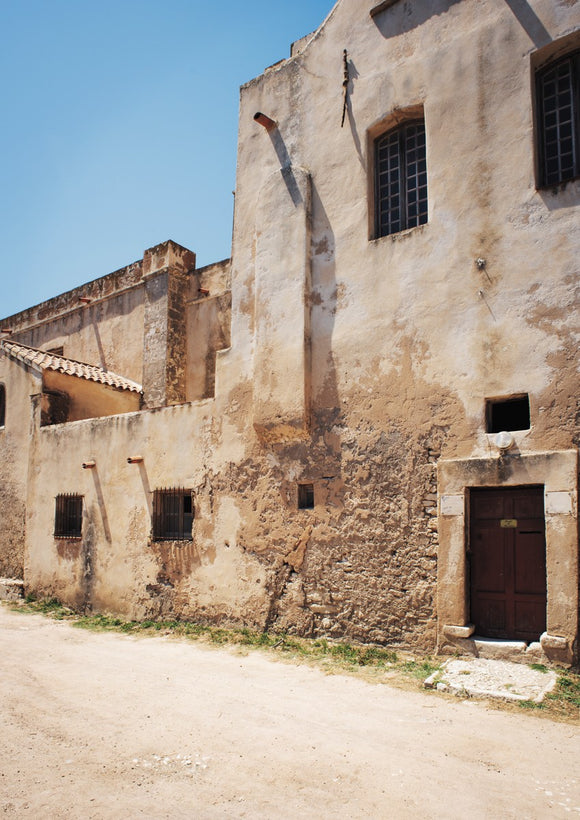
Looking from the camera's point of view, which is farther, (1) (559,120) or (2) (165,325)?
(2) (165,325)

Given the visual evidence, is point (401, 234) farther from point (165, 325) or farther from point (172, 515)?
point (165, 325)

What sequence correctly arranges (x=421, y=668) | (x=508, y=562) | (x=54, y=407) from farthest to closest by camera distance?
(x=54, y=407)
(x=508, y=562)
(x=421, y=668)

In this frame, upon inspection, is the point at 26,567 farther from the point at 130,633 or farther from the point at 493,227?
the point at 493,227

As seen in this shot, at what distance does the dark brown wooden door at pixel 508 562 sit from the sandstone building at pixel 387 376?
25 mm

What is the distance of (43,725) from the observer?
5832 mm

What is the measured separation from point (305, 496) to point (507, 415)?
3163mm

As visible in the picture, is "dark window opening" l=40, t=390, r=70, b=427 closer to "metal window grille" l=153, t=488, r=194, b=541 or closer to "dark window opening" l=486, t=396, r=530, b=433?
"metal window grille" l=153, t=488, r=194, b=541

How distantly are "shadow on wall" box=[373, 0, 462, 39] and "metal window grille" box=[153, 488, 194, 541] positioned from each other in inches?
313

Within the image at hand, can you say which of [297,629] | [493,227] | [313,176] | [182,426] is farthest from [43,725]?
[313,176]

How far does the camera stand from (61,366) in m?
15.3

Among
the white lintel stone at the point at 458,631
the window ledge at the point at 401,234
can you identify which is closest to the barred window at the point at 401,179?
the window ledge at the point at 401,234

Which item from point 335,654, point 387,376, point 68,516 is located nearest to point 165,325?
point 68,516

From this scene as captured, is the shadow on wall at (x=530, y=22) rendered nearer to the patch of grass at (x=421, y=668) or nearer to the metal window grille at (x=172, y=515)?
the patch of grass at (x=421, y=668)

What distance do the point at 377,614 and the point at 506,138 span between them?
6.39 metres
